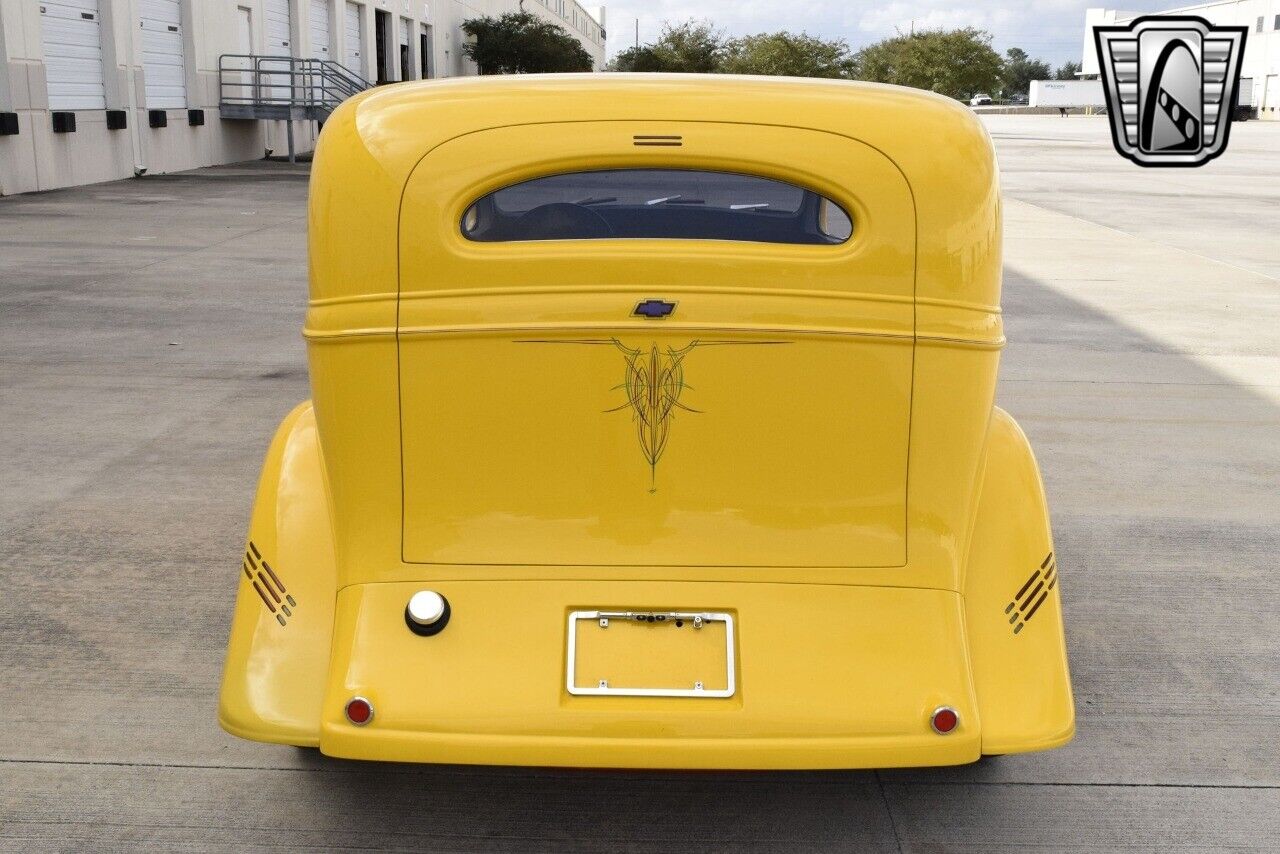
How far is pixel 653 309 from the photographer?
9.03ft

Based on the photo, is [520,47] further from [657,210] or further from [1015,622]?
[1015,622]

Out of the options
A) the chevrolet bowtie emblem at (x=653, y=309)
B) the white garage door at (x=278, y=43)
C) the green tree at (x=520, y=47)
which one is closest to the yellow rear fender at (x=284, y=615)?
the chevrolet bowtie emblem at (x=653, y=309)

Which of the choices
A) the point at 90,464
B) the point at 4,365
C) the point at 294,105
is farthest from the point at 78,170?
the point at 90,464

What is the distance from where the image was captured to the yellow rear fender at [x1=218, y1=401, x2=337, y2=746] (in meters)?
2.90

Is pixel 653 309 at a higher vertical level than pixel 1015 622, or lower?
higher

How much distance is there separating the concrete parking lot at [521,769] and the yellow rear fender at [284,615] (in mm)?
313

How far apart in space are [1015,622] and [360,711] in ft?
4.96

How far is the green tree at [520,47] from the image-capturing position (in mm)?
43656

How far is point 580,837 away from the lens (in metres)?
3.01

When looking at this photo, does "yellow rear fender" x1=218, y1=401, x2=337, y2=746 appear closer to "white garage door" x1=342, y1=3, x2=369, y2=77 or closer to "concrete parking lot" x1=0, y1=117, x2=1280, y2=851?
"concrete parking lot" x1=0, y1=117, x2=1280, y2=851

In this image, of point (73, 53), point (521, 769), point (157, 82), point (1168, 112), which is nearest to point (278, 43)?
point (157, 82)

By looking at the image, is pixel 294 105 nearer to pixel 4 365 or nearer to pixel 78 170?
pixel 78 170

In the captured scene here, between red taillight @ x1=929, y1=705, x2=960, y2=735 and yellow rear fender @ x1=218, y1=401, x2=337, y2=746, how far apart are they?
135 cm

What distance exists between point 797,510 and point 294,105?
2402cm
